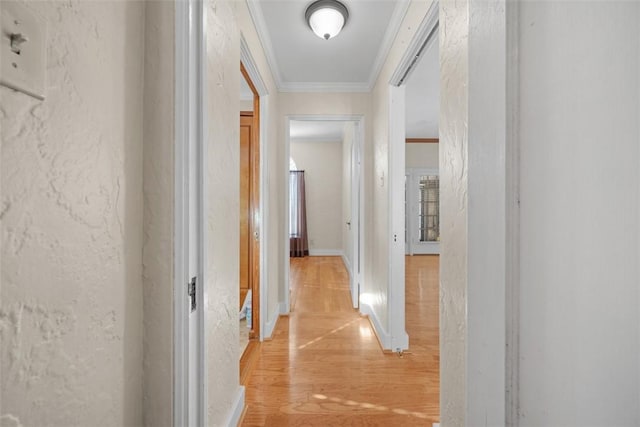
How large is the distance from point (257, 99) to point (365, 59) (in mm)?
1040

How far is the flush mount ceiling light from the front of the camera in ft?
6.41

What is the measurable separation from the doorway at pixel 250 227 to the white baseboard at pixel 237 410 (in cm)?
71

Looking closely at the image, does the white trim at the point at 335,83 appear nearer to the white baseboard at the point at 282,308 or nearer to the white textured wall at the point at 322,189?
the white baseboard at the point at 282,308

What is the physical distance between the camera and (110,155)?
0.70m

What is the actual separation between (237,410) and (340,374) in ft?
2.52

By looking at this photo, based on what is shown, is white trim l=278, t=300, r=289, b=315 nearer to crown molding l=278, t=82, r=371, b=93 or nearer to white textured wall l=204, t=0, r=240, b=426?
white textured wall l=204, t=0, r=240, b=426

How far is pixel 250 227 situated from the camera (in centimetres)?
280

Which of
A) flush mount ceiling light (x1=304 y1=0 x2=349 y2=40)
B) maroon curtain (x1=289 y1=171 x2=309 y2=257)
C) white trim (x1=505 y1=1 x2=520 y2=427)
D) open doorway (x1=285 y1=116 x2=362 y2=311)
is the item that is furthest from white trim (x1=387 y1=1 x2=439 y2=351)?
maroon curtain (x1=289 y1=171 x2=309 y2=257)

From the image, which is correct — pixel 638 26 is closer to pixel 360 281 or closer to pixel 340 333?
pixel 340 333

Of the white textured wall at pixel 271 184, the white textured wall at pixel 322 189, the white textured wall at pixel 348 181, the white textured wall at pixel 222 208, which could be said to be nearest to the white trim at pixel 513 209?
the white textured wall at pixel 222 208

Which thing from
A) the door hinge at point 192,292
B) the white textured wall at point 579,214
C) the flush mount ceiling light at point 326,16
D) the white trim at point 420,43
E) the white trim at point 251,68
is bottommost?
the door hinge at point 192,292

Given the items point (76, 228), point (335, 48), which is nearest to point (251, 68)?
point (335, 48)

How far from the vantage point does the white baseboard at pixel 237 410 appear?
4.96 ft

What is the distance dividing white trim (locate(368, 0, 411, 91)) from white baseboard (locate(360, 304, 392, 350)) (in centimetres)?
228
